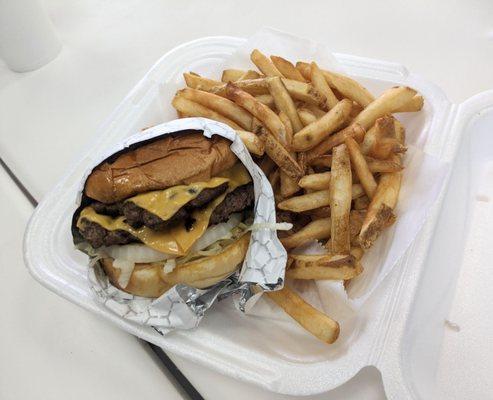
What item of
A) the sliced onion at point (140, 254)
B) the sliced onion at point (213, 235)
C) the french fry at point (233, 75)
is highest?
the french fry at point (233, 75)

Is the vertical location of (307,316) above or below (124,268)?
below

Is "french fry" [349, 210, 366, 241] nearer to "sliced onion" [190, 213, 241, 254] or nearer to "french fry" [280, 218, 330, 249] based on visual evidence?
"french fry" [280, 218, 330, 249]

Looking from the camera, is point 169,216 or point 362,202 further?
point 362,202

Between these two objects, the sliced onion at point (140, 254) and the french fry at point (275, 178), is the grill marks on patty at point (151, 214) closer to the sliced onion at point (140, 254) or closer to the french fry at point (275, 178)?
the sliced onion at point (140, 254)

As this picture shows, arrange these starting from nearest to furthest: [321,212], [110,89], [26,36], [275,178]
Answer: [321,212] < [275,178] < [110,89] < [26,36]

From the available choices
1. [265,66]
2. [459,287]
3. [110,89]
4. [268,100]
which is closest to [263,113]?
[268,100]

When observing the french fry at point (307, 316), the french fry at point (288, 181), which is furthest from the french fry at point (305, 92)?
the french fry at point (307, 316)

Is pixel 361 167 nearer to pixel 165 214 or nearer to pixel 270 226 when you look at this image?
pixel 270 226
